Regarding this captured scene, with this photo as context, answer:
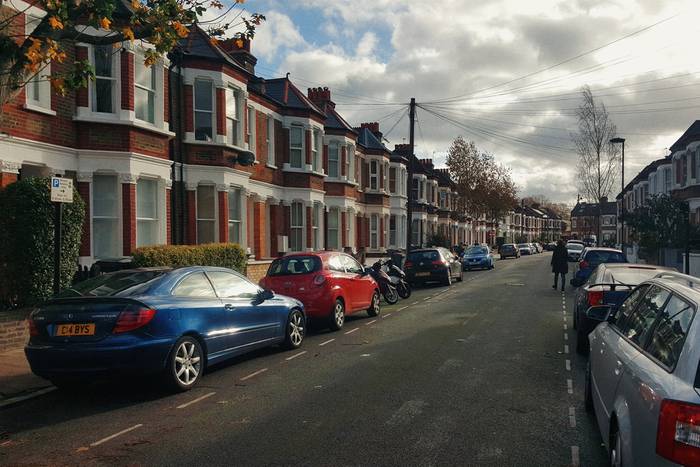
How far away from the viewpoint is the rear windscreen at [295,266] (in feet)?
39.0

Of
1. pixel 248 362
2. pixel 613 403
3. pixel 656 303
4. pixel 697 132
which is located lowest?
pixel 248 362

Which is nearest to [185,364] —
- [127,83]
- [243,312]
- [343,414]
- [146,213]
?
[243,312]

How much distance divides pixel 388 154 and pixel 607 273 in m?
29.3

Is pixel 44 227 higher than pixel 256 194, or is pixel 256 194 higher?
pixel 256 194

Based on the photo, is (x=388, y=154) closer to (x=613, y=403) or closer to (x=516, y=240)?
(x=613, y=403)

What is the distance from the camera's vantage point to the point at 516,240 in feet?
359

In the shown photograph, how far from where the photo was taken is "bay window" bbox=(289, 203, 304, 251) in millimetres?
26172

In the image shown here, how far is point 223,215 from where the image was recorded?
1947 cm

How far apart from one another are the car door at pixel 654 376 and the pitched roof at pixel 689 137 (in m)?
35.6

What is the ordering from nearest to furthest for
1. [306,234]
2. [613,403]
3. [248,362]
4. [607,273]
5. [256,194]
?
[613,403] < [248,362] < [607,273] < [256,194] < [306,234]

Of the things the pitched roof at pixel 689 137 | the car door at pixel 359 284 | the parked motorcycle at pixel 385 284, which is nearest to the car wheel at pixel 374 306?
the car door at pixel 359 284

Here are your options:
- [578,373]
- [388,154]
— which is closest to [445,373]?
[578,373]

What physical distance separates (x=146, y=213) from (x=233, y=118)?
5.28m

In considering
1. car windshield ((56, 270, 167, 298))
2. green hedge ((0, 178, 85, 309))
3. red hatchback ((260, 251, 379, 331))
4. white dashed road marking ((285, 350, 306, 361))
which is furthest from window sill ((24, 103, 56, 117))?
white dashed road marking ((285, 350, 306, 361))
